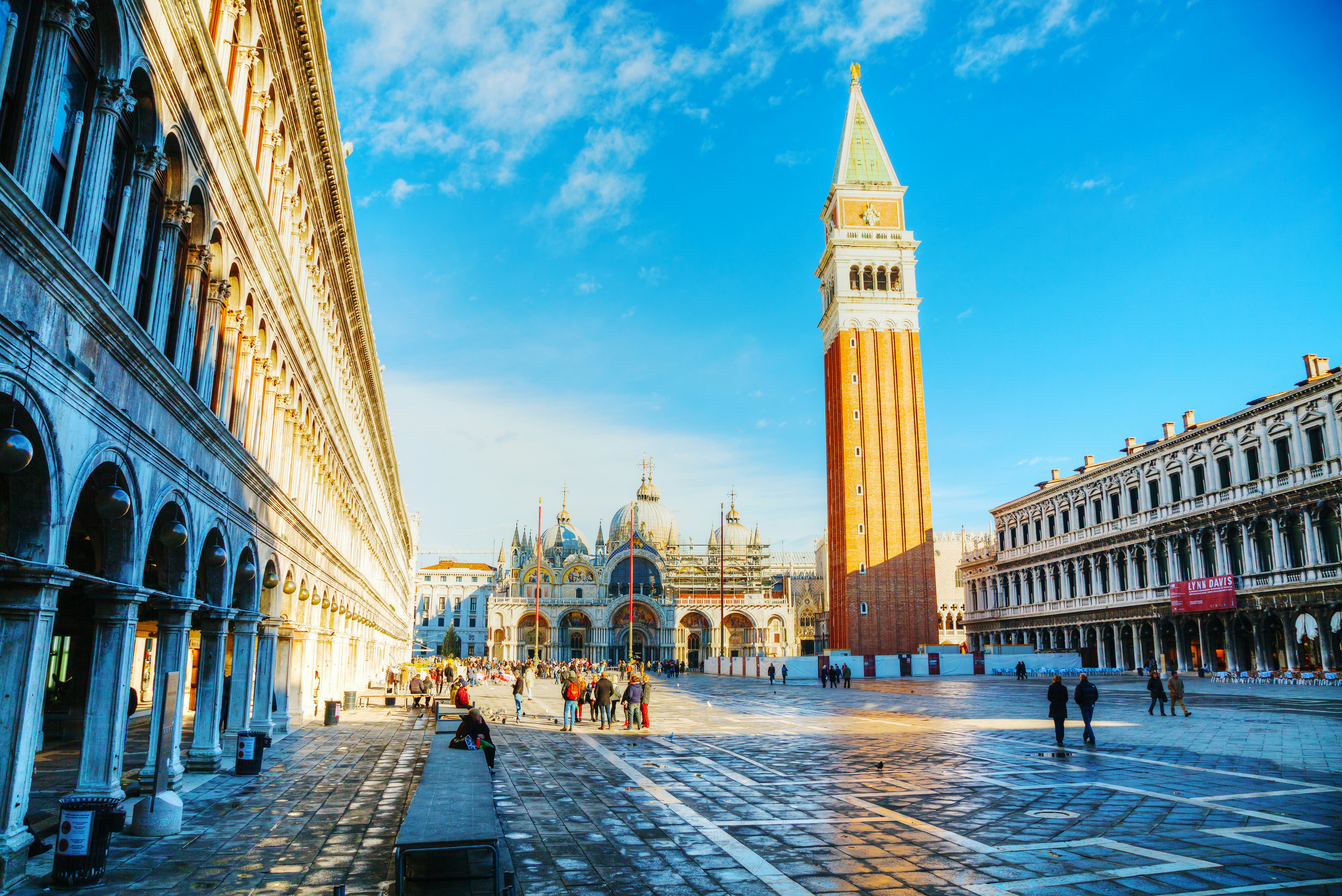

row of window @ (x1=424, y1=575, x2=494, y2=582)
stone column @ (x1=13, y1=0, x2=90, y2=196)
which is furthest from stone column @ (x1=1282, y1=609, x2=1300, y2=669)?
row of window @ (x1=424, y1=575, x2=494, y2=582)

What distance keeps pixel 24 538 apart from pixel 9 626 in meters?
0.73

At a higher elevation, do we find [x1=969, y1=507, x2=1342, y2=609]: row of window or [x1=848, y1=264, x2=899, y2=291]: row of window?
[x1=848, y1=264, x2=899, y2=291]: row of window

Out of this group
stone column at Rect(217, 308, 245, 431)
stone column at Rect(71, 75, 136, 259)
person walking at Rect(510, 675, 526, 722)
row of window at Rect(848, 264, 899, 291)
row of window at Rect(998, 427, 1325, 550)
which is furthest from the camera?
row of window at Rect(848, 264, 899, 291)

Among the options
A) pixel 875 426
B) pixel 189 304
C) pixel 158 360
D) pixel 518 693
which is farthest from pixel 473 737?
pixel 875 426

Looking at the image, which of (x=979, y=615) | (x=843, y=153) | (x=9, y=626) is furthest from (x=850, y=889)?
(x=843, y=153)

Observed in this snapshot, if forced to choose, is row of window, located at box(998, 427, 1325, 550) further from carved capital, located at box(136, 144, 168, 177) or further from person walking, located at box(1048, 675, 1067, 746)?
carved capital, located at box(136, 144, 168, 177)

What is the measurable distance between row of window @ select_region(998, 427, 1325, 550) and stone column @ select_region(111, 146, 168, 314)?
4116 cm

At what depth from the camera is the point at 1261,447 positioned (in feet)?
129

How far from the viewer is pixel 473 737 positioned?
12.1m

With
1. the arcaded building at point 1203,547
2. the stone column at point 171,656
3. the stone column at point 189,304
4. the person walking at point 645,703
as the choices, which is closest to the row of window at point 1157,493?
the arcaded building at point 1203,547

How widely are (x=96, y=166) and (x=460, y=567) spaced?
125 metres

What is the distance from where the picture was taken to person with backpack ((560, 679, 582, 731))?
2308cm

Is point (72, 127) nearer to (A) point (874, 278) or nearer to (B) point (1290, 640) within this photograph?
(B) point (1290, 640)

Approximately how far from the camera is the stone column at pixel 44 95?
6934 mm
